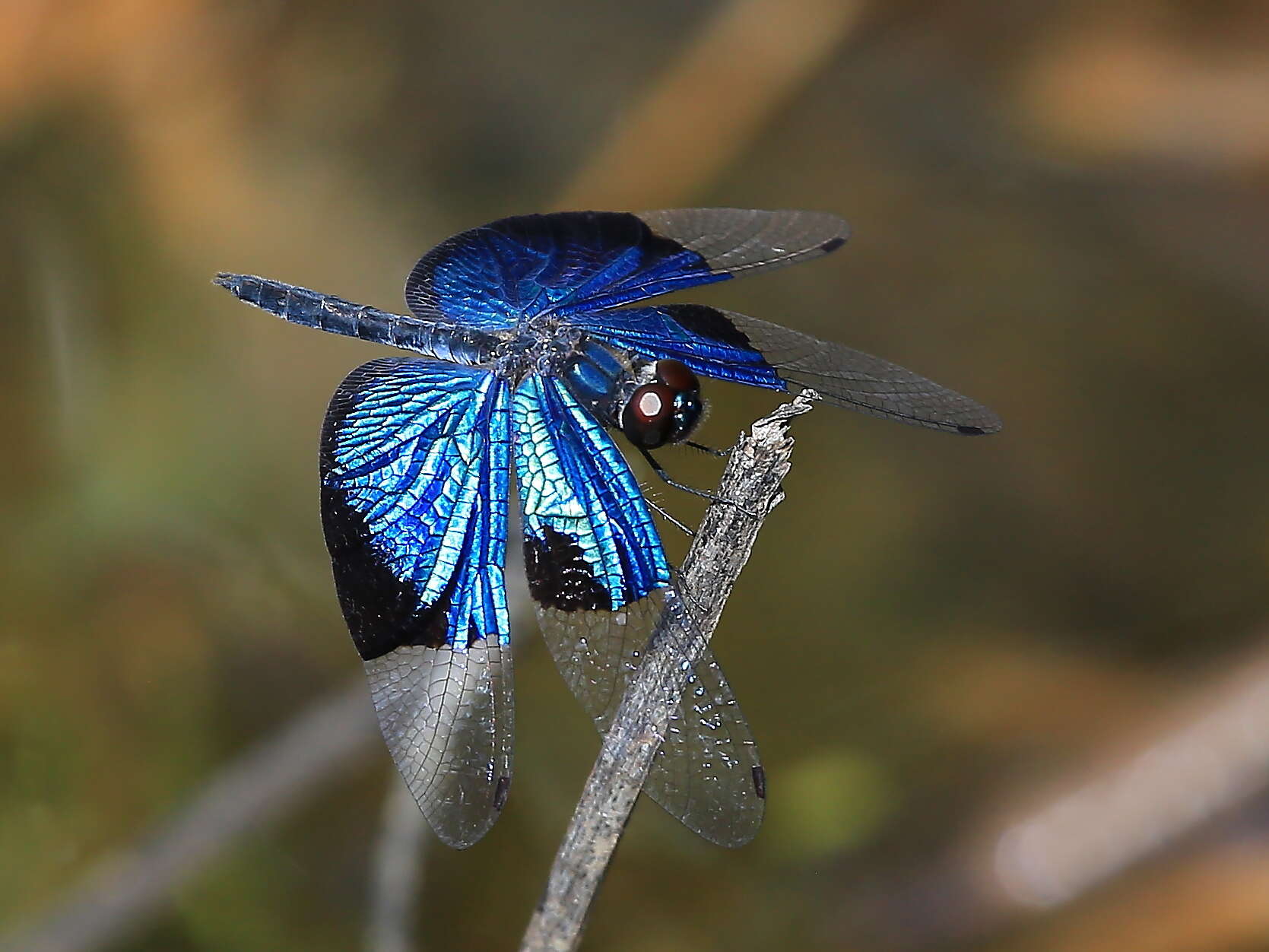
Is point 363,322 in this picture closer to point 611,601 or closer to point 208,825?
point 611,601

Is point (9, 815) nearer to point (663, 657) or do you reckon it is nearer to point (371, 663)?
point (371, 663)

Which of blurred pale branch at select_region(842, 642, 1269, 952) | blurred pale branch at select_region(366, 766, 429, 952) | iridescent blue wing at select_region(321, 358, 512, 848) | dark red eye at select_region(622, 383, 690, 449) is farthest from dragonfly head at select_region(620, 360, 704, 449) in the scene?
blurred pale branch at select_region(842, 642, 1269, 952)

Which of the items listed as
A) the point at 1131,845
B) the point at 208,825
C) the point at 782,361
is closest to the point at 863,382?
the point at 782,361

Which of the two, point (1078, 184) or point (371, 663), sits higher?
point (1078, 184)

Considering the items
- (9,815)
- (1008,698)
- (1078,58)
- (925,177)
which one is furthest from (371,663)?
(1078,58)

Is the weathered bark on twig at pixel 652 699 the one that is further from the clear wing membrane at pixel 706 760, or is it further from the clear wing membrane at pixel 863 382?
the clear wing membrane at pixel 863 382

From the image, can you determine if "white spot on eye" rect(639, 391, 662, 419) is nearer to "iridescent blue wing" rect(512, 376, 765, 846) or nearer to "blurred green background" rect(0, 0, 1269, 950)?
"iridescent blue wing" rect(512, 376, 765, 846)
